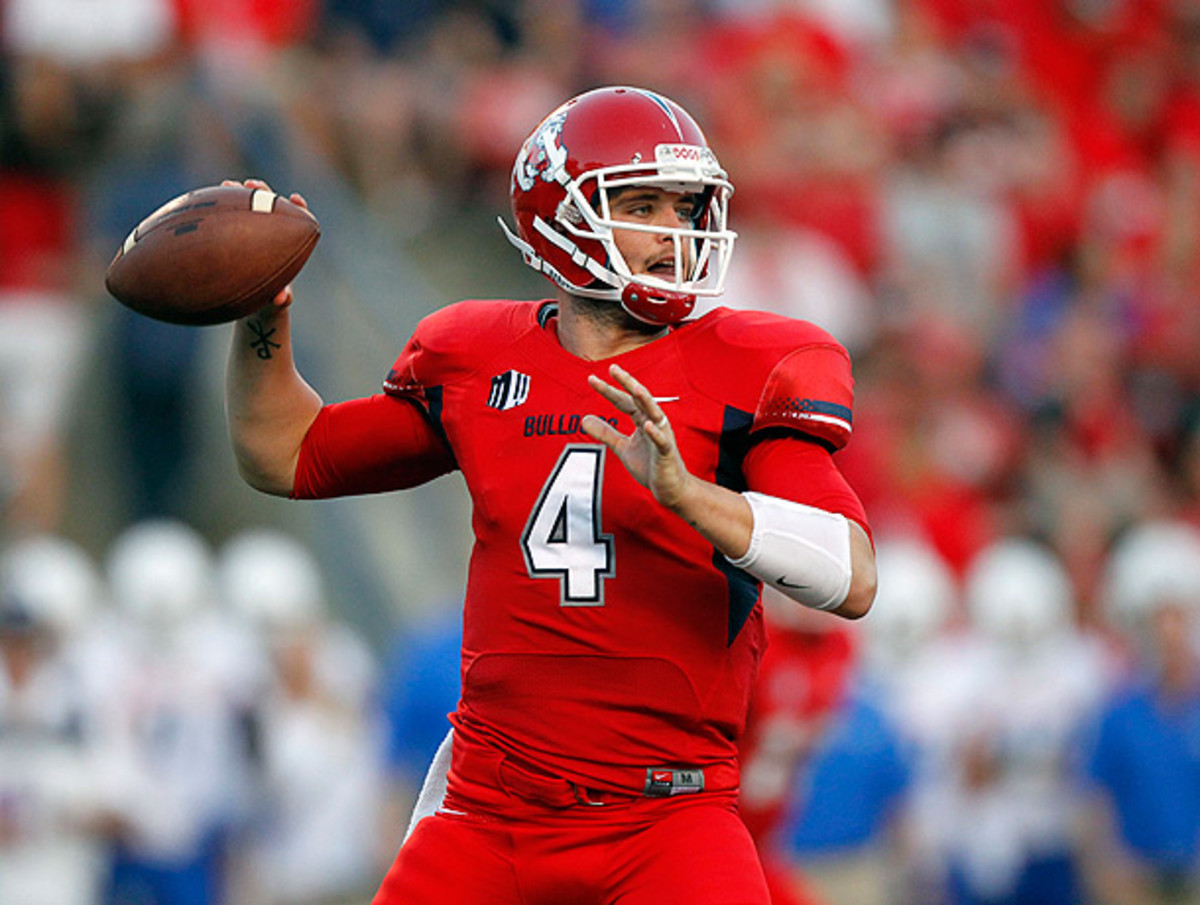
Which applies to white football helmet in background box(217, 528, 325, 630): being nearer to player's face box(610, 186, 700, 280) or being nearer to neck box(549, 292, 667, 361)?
neck box(549, 292, 667, 361)

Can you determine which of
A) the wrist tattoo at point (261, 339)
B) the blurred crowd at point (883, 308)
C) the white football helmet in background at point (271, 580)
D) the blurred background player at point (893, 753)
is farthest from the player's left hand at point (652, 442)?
the white football helmet in background at point (271, 580)

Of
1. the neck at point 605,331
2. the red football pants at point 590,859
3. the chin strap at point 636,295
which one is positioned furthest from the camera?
the neck at point 605,331

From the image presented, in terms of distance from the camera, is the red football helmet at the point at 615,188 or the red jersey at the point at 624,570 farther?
the red football helmet at the point at 615,188

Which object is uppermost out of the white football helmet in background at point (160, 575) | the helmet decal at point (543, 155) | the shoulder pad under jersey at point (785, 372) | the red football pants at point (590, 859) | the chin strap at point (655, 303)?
the helmet decal at point (543, 155)

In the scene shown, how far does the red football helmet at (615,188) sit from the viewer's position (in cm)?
364

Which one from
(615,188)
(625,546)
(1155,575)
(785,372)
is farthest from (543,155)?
(1155,575)

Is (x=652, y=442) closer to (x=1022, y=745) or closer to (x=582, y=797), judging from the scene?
(x=582, y=797)

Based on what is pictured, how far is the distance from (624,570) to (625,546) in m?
0.04

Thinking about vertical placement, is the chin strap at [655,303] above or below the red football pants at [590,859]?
above

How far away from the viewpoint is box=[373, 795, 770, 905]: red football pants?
3.40 meters

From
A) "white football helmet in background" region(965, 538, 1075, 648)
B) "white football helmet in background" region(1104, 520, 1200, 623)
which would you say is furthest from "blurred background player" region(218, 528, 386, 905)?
"white football helmet in background" region(1104, 520, 1200, 623)

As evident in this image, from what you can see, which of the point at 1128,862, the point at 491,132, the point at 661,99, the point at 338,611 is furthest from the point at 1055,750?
the point at 661,99

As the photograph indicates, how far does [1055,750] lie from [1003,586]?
85cm

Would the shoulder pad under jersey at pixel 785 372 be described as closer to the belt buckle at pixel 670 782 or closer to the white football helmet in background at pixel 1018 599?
the belt buckle at pixel 670 782
